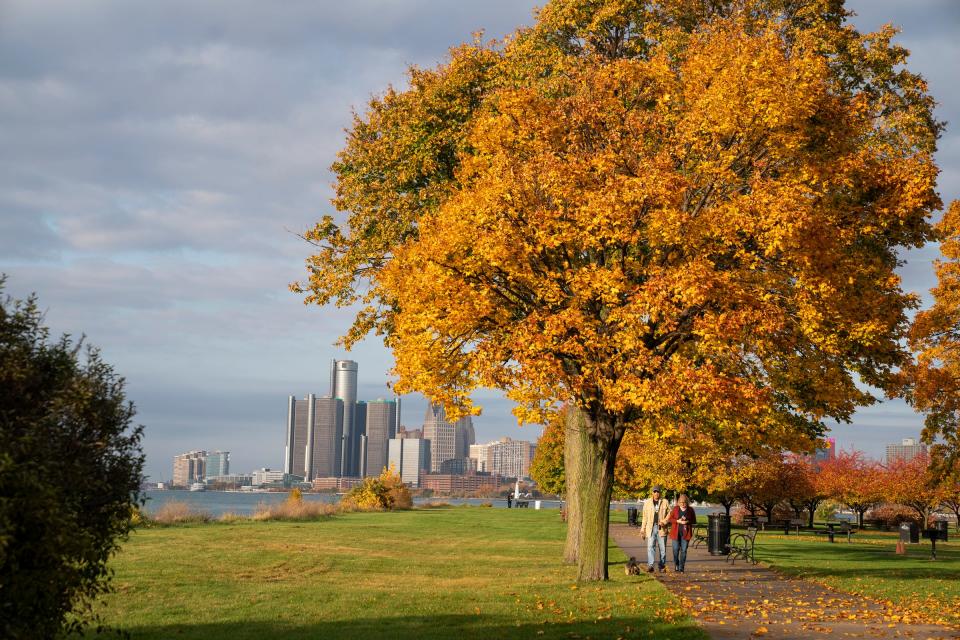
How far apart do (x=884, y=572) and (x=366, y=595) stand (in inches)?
612

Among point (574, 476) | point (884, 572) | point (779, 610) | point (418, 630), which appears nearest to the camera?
point (418, 630)

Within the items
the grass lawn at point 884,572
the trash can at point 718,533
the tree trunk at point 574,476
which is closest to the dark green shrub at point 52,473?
the grass lawn at point 884,572

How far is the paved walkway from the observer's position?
13.1 metres

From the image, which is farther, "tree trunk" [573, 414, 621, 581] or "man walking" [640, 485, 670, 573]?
"man walking" [640, 485, 670, 573]

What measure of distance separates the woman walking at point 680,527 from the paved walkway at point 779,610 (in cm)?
43

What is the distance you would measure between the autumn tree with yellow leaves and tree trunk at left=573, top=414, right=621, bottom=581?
48 millimetres

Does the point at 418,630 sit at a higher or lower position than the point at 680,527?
lower

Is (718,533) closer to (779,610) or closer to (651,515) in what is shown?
(651,515)

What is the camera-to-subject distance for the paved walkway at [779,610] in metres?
13.1

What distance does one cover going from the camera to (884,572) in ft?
80.6

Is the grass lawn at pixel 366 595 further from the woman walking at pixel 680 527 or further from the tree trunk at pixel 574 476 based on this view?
the woman walking at pixel 680 527

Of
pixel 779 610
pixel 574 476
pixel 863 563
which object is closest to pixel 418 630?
pixel 779 610

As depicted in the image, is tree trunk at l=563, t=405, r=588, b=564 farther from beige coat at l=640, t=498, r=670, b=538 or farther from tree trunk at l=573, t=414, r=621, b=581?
tree trunk at l=573, t=414, r=621, b=581

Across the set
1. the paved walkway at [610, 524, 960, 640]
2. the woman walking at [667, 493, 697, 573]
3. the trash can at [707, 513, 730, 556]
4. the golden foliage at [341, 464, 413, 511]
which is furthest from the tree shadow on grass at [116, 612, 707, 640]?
the golden foliage at [341, 464, 413, 511]
